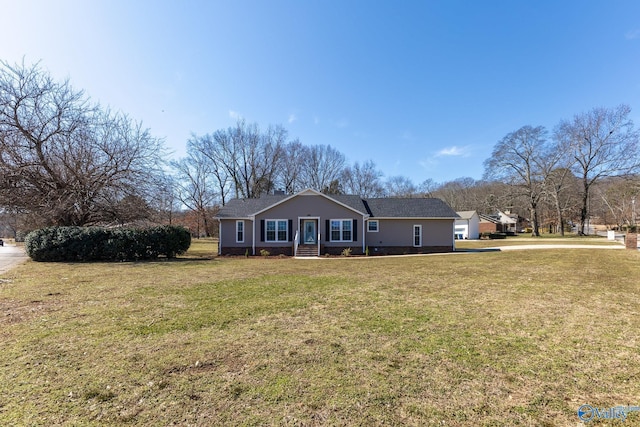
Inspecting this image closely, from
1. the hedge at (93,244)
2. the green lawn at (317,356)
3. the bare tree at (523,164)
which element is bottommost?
the green lawn at (317,356)

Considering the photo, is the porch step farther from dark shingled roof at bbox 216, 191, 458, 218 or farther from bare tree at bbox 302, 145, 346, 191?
bare tree at bbox 302, 145, 346, 191

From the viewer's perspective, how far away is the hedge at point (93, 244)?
14.9 meters

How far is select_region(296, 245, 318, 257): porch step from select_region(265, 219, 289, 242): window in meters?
1.46

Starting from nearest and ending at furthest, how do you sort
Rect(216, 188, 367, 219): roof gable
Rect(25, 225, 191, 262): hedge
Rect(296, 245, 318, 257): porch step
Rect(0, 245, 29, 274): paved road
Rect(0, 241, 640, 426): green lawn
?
Rect(0, 241, 640, 426): green lawn
Rect(0, 245, 29, 274): paved road
Rect(25, 225, 191, 262): hedge
Rect(296, 245, 318, 257): porch step
Rect(216, 188, 367, 219): roof gable

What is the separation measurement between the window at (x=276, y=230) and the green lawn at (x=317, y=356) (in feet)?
40.4

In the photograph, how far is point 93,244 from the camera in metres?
15.2

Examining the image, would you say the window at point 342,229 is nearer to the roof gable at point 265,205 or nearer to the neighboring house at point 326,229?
the neighboring house at point 326,229

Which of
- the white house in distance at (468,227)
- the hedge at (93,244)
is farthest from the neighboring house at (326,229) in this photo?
the white house in distance at (468,227)

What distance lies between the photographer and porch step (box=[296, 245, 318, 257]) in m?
19.3

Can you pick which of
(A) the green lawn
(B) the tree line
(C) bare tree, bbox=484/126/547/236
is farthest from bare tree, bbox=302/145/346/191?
(A) the green lawn

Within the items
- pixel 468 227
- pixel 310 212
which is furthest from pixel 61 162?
pixel 468 227

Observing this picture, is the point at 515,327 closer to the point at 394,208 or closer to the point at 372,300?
the point at 372,300

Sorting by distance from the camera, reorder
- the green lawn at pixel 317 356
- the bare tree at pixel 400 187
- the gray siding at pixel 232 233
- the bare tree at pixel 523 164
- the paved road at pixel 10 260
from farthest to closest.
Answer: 1. the bare tree at pixel 400 187
2. the bare tree at pixel 523 164
3. the gray siding at pixel 232 233
4. the paved road at pixel 10 260
5. the green lawn at pixel 317 356

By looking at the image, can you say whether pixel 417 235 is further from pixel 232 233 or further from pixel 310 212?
pixel 232 233
